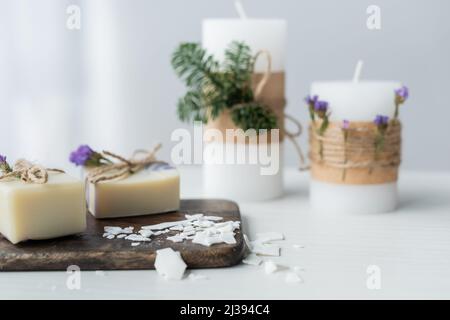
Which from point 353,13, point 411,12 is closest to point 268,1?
point 353,13

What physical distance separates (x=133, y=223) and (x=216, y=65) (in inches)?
12.3

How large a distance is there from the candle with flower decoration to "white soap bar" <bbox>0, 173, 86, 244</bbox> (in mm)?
385

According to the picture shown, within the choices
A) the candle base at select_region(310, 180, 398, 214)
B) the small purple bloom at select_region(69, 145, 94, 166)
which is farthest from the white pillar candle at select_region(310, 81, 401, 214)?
the small purple bloom at select_region(69, 145, 94, 166)

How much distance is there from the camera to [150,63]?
159 cm

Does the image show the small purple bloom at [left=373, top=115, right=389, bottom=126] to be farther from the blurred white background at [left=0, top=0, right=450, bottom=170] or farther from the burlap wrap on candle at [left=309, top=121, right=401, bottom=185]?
the blurred white background at [left=0, top=0, right=450, bottom=170]

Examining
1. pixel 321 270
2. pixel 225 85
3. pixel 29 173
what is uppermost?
pixel 225 85

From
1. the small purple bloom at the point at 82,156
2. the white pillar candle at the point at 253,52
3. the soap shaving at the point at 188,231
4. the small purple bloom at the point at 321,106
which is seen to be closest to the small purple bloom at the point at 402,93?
the small purple bloom at the point at 321,106

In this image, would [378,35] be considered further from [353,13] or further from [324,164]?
[324,164]

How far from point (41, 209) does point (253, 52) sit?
0.45 meters

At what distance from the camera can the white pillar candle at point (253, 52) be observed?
1.02 metres

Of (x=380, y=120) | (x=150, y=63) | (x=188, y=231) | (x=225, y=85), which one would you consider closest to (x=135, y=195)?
(x=188, y=231)

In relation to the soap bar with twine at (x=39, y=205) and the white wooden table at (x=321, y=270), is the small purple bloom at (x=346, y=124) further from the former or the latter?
the soap bar with twine at (x=39, y=205)

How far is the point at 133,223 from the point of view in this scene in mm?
828

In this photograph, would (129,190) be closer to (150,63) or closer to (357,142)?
(357,142)
